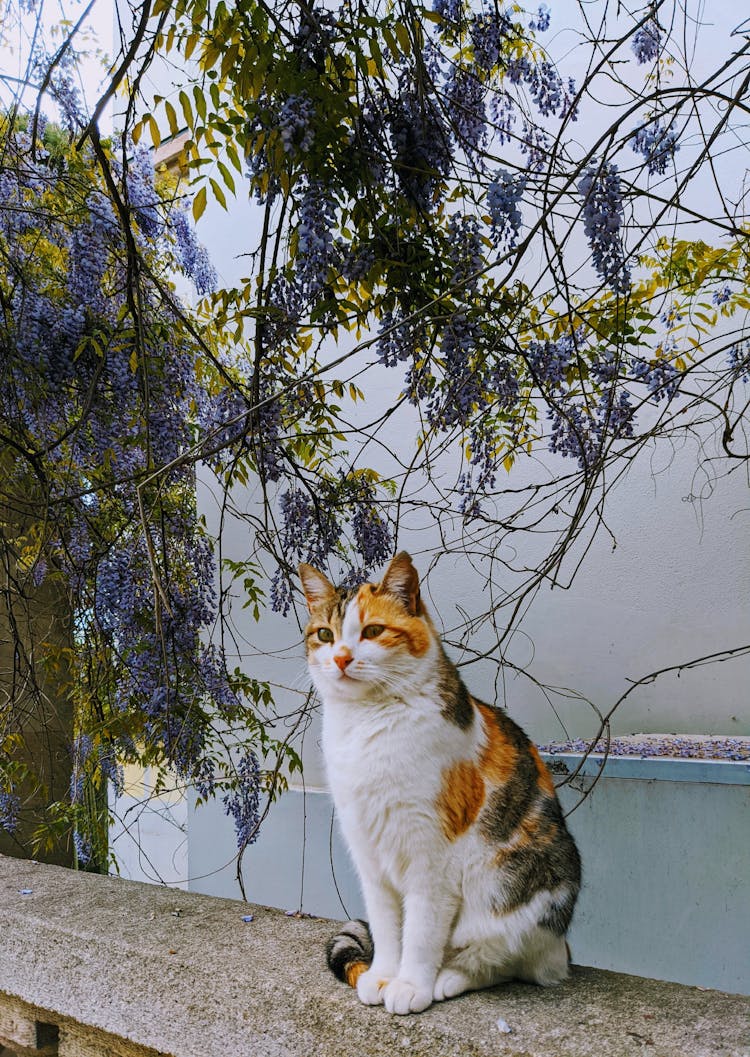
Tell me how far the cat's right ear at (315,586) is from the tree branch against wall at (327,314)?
8.7 inches

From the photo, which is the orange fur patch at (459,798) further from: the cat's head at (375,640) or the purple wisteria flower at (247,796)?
the purple wisteria flower at (247,796)

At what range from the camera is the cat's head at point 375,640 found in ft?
3.73

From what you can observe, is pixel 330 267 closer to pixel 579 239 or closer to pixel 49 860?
pixel 579 239

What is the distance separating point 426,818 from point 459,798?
51mm

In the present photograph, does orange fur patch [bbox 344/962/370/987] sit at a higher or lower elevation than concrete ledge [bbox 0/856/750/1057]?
higher

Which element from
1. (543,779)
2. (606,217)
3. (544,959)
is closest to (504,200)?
(606,217)

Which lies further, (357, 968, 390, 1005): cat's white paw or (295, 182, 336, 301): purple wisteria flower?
(295, 182, 336, 301): purple wisteria flower

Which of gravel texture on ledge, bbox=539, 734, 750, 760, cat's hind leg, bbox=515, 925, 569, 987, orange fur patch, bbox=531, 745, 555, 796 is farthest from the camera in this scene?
gravel texture on ledge, bbox=539, 734, 750, 760

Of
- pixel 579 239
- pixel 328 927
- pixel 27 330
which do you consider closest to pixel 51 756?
pixel 27 330

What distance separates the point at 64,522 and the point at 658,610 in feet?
5.96

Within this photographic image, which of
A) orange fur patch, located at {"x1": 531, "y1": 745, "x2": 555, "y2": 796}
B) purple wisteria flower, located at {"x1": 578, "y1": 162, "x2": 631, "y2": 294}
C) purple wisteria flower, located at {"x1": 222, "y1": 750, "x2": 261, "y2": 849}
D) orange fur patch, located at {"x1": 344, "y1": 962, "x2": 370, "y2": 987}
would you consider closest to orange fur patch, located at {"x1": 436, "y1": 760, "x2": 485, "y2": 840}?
orange fur patch, located at {"x1": 531, "y1": 745, "x2": 555, "y2": 796}

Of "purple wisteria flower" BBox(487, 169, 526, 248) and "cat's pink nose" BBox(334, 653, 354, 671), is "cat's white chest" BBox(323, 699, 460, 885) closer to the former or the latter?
"cat's pink nose" BBox(334, 653, 354, 671)

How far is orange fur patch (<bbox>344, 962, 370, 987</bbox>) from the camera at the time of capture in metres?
1.14

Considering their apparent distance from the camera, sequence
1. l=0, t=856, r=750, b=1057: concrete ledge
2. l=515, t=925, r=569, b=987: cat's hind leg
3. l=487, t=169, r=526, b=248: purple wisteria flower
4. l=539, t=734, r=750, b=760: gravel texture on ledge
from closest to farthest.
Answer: l=0, t=856, r=750, b=1057: concrete ledge → l=515, t=925, r=569, b=987: cat's hind leg → l=487, t=169, r=526, b=248: purple wisteria flower → l=539, t=734, r=750, b=760: gravel texture on ledge
